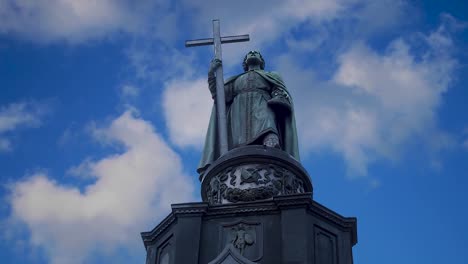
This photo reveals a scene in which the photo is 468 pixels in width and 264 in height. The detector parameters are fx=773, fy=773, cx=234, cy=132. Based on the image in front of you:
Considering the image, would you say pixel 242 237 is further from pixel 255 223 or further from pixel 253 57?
pixel 253 57

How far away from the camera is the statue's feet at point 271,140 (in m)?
15.6

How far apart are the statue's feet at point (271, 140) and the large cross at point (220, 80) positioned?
34.8 inches

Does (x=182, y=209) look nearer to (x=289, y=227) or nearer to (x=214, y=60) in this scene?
(x=289, y=227)

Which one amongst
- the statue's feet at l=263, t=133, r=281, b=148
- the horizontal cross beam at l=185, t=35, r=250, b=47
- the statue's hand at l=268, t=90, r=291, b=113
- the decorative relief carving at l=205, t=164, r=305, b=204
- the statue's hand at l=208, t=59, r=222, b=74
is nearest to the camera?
the decorative relief carving at l=205, t=164, r=305, b=204

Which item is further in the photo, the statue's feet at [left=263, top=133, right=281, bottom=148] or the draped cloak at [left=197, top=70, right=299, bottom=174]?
the draped cloak at [left=197, top=70, right=299, bottom=174]

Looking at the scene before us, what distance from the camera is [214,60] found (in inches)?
692

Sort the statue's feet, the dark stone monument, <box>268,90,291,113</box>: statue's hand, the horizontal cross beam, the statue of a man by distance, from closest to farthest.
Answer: the dark stone monument
the statue's feet
the statue of a man
<box>268,90,291,113</box>: statue's hand
the horizontal cross beam

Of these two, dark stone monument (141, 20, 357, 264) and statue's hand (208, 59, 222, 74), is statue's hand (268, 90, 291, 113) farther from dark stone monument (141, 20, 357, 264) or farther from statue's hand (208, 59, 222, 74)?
statue's hand (208, 59, 222, 74)

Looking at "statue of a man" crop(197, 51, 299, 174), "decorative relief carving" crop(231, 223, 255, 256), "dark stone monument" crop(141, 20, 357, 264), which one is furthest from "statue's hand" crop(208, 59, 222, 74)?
"decorative relief carving" crop(231, 223, 255, 256)

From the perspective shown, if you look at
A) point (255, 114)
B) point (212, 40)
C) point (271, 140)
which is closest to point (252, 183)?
point (271, 140)

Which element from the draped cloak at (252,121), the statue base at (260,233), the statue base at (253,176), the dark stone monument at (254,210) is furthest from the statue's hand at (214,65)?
the statue base at (260,233)

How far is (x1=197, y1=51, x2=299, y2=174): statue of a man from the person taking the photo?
16047 millimetres

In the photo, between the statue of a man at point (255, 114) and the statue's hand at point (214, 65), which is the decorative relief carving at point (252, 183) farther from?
the statue's hand at point (214, 65)

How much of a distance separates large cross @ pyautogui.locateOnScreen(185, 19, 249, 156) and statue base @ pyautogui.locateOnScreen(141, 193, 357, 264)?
87.5 inches
